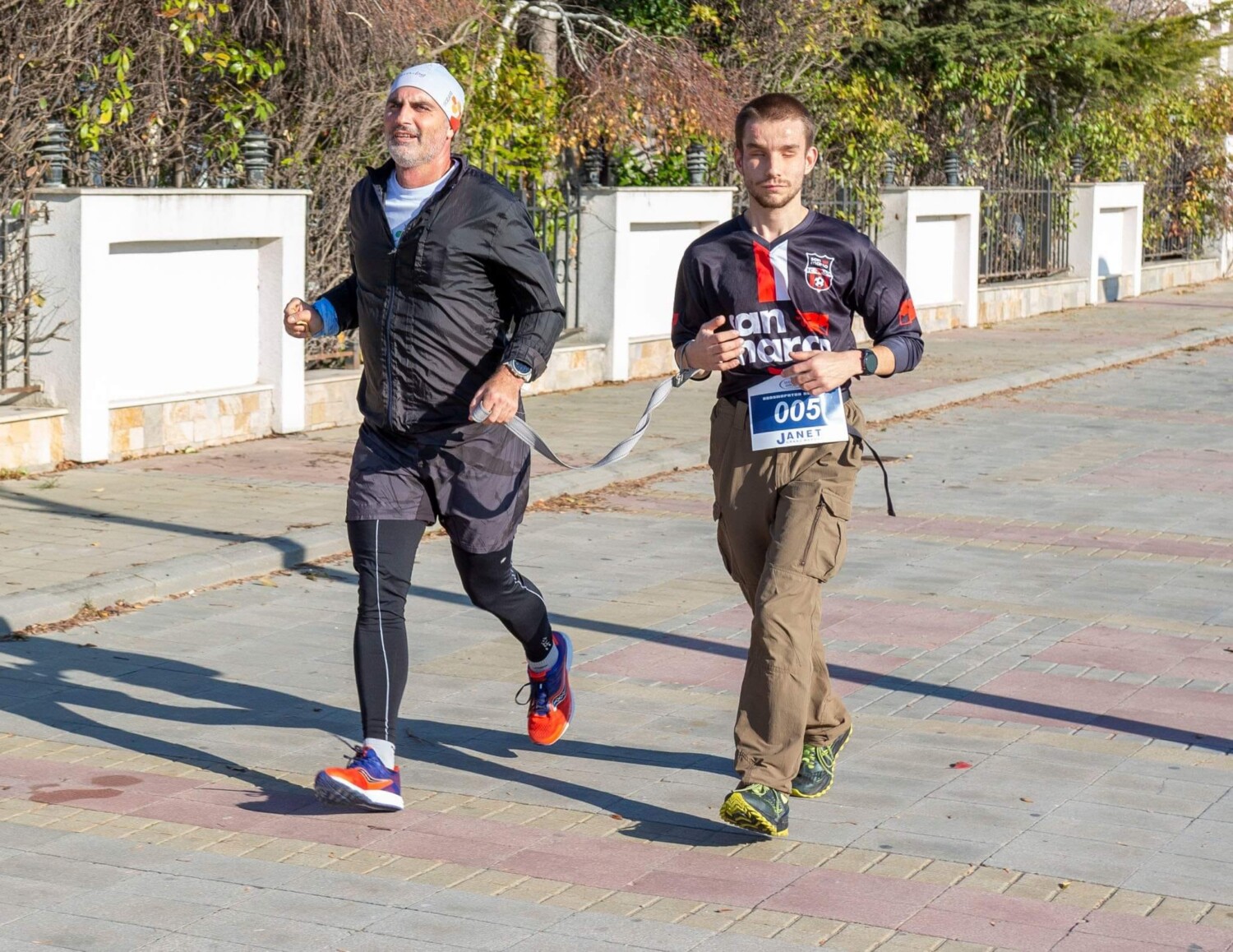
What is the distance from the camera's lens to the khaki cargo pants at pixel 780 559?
16.8ft

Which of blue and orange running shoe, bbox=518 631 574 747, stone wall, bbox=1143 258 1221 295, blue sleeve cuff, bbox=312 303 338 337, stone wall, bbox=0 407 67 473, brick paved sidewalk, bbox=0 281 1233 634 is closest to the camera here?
blue sleeve cuff, bbox=312 303 338 337

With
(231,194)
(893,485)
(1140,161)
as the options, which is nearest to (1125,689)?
(893,485)

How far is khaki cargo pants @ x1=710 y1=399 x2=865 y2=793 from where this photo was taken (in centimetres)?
511

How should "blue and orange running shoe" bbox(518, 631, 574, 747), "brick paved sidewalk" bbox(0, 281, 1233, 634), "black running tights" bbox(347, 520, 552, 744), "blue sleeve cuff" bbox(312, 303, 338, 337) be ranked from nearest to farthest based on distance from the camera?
"black running tights" bbox(347, 520, 552, 744), "blue sleeve cuff" bbox(312, 303, 338, 337), "blue and orange running shoe" bbox(518, 631, 574, 747), "brick paved sidewalk" bbox(0, 281, 1233, 634)

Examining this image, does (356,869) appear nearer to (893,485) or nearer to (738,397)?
(738,397)

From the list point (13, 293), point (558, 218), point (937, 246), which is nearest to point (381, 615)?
point (13, 293)

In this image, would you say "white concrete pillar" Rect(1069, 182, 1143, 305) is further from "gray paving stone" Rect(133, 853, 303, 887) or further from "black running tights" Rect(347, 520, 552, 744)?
"gray paving stone" Rect(133, 853, 303, 887)

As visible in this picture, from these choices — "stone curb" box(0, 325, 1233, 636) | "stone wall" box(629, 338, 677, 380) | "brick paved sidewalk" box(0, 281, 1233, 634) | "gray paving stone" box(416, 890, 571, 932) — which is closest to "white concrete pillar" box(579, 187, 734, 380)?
"stone wall" box(629, 338, 677, 380)

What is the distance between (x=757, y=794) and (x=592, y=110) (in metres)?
13.3

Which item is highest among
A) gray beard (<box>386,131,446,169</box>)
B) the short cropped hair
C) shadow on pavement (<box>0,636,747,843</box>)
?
the short cropped hair

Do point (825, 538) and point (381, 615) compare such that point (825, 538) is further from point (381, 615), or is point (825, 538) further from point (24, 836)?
point (24, 836)

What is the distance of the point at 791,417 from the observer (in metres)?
5.19

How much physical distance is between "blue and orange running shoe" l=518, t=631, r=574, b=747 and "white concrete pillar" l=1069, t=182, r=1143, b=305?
21.5 meters

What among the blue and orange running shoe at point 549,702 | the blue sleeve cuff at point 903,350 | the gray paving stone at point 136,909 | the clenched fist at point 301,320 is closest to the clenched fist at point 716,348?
the blue sleeve cuff at point 903,350
